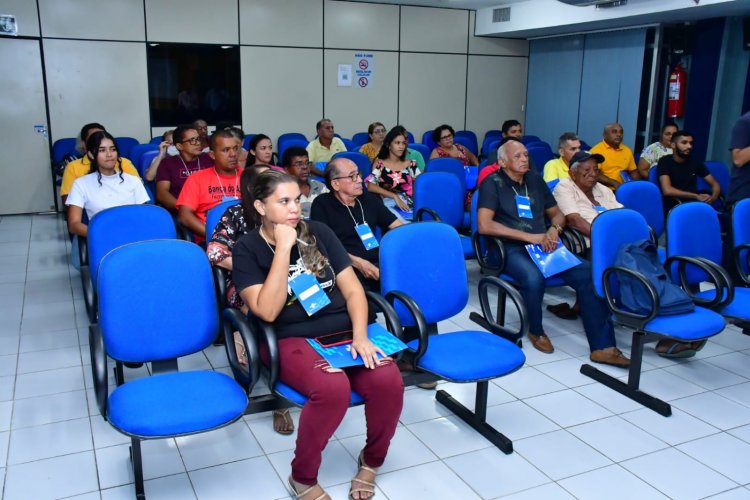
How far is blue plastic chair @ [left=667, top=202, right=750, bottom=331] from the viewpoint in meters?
3.29

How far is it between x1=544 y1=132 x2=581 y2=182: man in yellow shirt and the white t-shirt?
10.5ft

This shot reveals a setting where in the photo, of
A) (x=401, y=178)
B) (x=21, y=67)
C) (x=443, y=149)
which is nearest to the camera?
(x=401, y=178)

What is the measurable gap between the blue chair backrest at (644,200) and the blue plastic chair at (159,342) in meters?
3.19

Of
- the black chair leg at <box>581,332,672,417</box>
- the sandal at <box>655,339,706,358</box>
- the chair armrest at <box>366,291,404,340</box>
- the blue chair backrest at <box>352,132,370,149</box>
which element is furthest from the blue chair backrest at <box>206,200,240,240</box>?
the blue chair backrest at <box>352,132,370,149</box>

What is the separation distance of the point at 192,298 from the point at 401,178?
308 centimetres

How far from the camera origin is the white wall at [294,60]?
25.7ft

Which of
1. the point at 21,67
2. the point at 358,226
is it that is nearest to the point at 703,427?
the point at 358,226

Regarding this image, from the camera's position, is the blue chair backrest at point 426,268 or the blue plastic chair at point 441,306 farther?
the blue chair backrest at point 426,268

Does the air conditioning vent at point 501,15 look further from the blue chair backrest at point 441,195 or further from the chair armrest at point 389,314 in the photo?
the chair armrest at point 389,314

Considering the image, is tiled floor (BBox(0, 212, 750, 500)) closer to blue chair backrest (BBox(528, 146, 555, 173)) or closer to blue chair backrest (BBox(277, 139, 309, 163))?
blue chair backrest (BBox(528, 146, 555, 173))

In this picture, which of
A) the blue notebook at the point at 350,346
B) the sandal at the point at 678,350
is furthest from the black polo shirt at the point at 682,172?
the blue notebook at the point at 350,346

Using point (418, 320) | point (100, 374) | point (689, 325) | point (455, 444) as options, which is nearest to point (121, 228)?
point (100, 374)

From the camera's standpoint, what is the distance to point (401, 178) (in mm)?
5328

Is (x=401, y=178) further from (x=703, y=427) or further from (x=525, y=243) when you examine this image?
(x=703, y=427)
